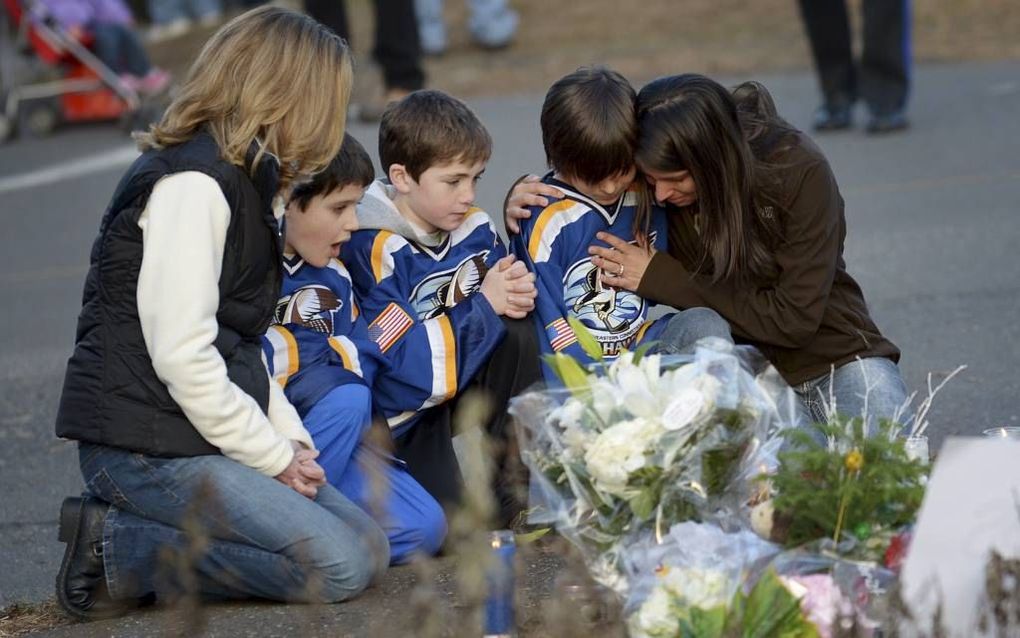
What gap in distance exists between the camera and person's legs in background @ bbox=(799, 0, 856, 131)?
29.8 feet

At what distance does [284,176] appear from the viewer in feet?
11.9

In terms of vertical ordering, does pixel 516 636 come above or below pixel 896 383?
above

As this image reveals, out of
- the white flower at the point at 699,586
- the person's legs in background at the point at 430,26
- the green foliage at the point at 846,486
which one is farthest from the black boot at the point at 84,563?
the person's legs in background at the point at 430,26

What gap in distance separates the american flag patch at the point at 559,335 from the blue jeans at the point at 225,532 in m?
0.75

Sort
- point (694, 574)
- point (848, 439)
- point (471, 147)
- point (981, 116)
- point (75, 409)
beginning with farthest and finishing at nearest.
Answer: point (981, 116) < point (471, 147) < point (75, 409) < point (848, 439) < point (694, 574)

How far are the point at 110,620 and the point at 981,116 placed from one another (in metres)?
7.34

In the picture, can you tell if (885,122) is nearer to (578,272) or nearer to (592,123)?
(578,272)

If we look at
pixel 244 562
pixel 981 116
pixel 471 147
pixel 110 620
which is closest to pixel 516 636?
pixel 244 562

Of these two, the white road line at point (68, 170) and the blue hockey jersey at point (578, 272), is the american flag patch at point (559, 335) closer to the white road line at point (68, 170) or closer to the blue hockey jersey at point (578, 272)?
the blue hockey jersey at point (578, 272)

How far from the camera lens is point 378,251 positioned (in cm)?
409

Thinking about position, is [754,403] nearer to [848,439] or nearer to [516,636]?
[848,439]

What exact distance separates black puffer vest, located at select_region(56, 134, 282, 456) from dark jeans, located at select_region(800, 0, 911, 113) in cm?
613

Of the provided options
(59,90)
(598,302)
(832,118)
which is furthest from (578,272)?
(59,90)

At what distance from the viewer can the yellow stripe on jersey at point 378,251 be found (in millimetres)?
4090
